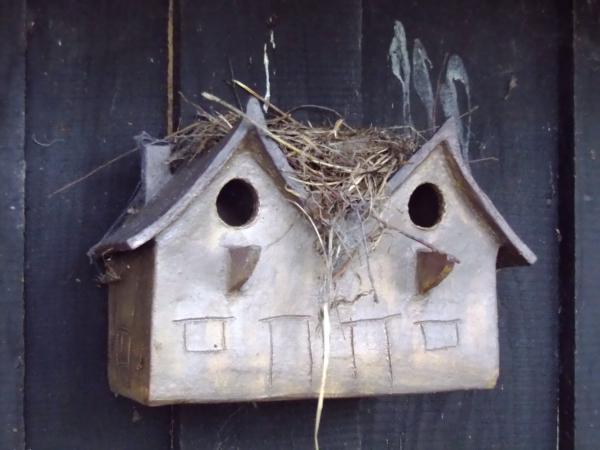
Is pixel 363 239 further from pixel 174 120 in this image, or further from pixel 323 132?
pixel 174 120

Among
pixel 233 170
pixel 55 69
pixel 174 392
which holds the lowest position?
pixel 174 392

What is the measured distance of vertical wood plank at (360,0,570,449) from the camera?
1.58 m

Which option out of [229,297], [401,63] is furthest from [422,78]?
[229,297]

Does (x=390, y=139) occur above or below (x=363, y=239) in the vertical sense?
above

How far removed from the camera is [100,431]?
1396mm

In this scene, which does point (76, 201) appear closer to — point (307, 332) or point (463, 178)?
point (307, 332)

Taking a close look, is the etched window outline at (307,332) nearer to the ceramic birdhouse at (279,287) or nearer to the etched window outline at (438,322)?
the ceramic birdhouse at (279,287)

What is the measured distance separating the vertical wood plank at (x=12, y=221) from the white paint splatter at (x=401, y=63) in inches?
20.3

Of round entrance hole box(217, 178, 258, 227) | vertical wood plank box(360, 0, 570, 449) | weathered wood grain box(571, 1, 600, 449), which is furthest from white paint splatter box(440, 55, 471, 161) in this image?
round entrance hole box(217, 178, 258, 227)

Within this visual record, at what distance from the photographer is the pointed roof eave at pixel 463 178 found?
4.24 ft

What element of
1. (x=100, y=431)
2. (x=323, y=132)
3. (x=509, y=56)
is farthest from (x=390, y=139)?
(x=100, y=431)

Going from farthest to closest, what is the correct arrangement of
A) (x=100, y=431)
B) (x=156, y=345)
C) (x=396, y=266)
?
1. (x=100, y=431)
2. (x=396, y=266)
3. (x=156, y=345)

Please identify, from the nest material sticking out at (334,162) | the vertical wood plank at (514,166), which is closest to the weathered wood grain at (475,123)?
the vertical wood plank at (514,166)

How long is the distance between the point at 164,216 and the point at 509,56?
2.20 ft
